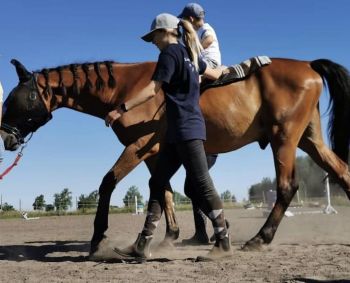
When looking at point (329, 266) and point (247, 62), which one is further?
point (247, 62)

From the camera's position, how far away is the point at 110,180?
502 centimetres

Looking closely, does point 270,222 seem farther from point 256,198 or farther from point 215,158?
point 256,198

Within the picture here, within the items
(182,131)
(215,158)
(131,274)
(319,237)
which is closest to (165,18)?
(182,131)

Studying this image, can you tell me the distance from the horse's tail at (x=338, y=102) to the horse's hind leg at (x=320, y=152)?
26 cm

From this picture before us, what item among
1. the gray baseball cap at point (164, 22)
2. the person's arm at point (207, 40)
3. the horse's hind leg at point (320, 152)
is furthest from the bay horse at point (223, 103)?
the gray baseball cap at point (164, 22)

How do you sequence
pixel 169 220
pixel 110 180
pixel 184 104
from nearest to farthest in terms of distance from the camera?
pixel 184 104 → pixel 110 180 → pixel 169 220

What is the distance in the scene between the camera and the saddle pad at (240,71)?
576cm

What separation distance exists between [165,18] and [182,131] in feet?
3.40

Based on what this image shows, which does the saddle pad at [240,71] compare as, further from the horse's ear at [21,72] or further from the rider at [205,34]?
the horse's ear at [21,72]

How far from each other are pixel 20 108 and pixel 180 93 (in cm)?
230

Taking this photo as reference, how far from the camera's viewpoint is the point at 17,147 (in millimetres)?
5789

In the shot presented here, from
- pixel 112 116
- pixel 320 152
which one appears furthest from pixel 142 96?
pixel 320 152

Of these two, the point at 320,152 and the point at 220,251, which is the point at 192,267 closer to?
the point at 220,251

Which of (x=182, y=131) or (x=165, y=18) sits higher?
(x=165, y=18)
